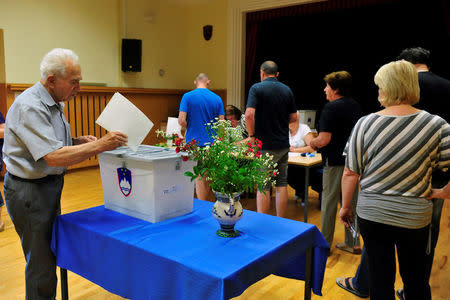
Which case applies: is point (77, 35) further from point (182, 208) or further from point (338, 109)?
point (182, 208)

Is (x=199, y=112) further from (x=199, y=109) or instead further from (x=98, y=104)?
(x=98, y=104)

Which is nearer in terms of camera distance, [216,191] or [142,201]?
[216,191]

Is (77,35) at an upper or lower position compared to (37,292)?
upper

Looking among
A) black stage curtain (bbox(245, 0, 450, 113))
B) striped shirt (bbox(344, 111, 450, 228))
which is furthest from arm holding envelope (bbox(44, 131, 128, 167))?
black stage curtain (bbox(245, 0, 450, 113))

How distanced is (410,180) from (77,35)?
21.0ft

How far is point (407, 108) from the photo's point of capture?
5.05ft

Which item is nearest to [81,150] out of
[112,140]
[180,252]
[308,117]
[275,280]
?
[112,140]

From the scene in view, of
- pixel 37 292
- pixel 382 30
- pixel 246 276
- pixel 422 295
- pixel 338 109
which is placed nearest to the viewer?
pixel 246 276

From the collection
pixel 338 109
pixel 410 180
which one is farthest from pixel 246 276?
pixel 338 109

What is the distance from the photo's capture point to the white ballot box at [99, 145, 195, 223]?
1.57 metres

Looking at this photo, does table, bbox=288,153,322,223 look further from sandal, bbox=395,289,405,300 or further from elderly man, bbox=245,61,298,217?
sandal, bbox=395,289,405,300

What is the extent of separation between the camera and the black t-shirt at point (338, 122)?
275 centimetres

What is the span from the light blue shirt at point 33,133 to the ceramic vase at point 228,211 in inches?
29.5

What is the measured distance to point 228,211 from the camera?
4.77 feet
